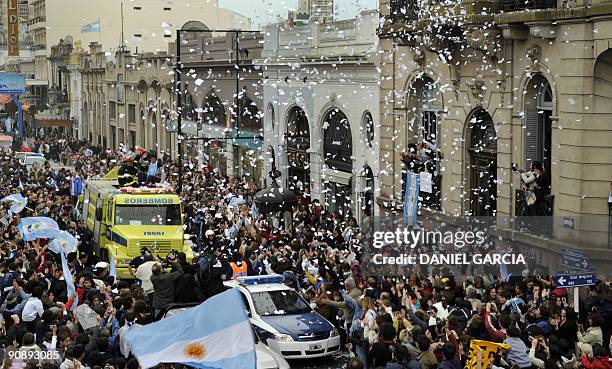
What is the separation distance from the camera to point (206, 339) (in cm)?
1047

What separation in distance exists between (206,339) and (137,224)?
53.7 feet

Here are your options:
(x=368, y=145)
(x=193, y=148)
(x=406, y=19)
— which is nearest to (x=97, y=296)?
(x=406, y=19)

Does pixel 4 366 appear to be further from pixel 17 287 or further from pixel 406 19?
pixel 406 19

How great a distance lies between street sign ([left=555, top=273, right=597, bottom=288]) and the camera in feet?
51.9

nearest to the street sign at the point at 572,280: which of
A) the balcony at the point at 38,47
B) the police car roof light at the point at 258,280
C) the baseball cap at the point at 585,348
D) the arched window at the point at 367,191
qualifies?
the baseball cap at the point at 585,348

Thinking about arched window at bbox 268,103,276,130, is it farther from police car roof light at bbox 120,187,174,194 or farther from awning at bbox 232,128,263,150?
A: police car roof light at bbox 120,187,174,194

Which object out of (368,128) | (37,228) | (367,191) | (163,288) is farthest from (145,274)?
(368,128)

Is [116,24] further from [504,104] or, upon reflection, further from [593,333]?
[593,333]

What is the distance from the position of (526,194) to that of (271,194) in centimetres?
1092

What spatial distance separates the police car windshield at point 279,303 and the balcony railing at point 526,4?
25.2ft

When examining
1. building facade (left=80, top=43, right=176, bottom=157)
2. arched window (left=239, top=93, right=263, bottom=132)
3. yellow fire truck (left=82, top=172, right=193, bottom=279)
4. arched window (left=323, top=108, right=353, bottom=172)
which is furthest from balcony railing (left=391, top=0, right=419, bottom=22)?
building facade (left=80, top=43, right=176, bottom=157)

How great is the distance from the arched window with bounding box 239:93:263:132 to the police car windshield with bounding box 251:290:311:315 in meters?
24.5

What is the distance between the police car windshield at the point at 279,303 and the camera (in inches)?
750

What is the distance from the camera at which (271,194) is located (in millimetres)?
32094
